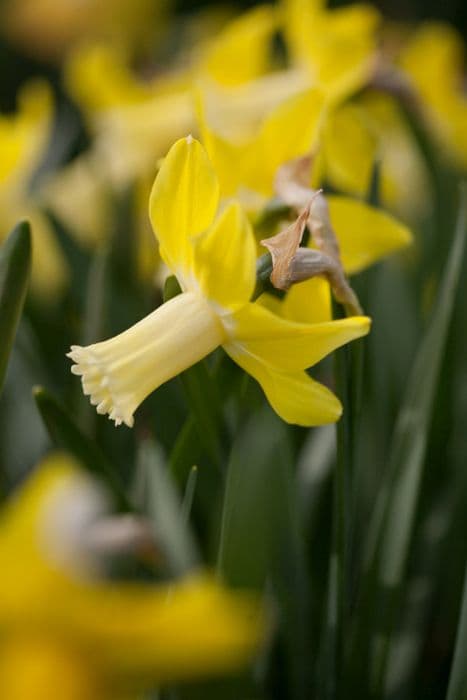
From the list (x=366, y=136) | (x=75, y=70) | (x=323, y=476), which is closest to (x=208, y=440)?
(x=323, y=476)

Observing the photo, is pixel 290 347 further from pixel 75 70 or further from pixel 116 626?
pixel 75 70

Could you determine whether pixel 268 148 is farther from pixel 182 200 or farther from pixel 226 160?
pixel 182 200

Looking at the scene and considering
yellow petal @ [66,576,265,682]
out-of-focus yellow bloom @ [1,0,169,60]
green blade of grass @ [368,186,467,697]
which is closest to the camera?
yellow petal @ [66,576,265,682]

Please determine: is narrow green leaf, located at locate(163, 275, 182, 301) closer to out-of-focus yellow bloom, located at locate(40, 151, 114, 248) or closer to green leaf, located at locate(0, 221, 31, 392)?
green leaf, located at locate(0, 221, 31, 392)

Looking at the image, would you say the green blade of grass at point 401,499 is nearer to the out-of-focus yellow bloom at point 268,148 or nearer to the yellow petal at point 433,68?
the out-of-focus yellow bloom at point 268,148

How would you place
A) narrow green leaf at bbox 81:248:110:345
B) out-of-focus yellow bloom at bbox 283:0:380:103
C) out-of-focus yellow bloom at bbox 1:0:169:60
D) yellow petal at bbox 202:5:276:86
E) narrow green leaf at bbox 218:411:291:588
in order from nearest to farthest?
narrow green leaf at bbox 218:411:291:588
narrow green leaf at bbox 81:248:110:345
out-of-focus yellow bloom at bbox 283:0:380:103
yellow petal at bbox 202:5:276:86
out-of-focus yellow bloom at bbox 1:0:169:60

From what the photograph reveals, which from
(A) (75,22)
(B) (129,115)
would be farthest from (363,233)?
(A) (75,22)

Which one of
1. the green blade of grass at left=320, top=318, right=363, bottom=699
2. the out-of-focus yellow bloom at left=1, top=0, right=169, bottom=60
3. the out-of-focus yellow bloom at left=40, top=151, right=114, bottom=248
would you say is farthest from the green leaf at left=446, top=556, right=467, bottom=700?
the out-of-focus yellow bloom at left=1, top=0, right=169, bottom=60
